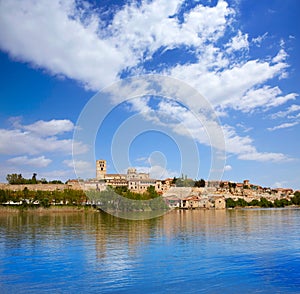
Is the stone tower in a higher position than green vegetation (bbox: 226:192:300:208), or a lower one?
higher

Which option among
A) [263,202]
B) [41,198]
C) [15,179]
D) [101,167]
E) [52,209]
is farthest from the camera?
[101,167]

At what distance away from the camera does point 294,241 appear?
52.3ft

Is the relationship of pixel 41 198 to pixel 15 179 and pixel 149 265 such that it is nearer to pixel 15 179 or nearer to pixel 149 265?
pixel 15 179

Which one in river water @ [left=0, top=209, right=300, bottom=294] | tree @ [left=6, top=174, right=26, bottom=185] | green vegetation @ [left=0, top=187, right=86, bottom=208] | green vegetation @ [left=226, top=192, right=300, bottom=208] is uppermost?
tree @ [left=6, top=174, right=26, bottom=185]

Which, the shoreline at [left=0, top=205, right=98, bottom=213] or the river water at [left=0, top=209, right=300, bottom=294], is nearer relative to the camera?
the river water at [left=0, top=209, right=300, bottom=294]

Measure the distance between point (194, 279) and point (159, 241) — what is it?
6811 mm

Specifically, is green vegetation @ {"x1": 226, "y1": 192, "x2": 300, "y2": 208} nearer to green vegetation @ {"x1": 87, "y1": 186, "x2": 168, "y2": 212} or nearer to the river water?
green vegetation @ {"x1": 87, "y1": 186, "x2": 168, "y2": 212}

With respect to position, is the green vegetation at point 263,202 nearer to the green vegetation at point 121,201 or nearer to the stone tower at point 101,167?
the green vegetation at point 121,201

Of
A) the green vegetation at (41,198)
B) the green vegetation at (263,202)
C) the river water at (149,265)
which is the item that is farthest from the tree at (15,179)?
the river water at (149,265)

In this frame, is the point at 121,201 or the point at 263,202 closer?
the point at 121,201

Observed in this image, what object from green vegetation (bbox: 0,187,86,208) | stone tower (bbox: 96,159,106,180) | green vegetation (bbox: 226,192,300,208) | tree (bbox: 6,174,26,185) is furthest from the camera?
stone tower (bbox: 96,159,106,180)

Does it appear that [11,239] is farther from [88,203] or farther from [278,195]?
[278,195]

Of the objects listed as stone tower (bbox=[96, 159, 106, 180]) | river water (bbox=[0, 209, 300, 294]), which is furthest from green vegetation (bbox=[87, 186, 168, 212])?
river water (bbox=[0, 209, 300, 294])

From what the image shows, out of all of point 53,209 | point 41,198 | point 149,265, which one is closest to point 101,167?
point 41,198
